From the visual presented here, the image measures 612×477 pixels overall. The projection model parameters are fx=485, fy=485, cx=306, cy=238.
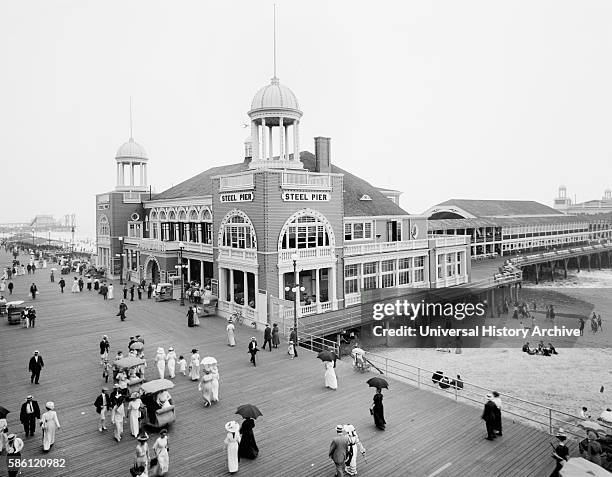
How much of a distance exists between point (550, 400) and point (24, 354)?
87.5ft

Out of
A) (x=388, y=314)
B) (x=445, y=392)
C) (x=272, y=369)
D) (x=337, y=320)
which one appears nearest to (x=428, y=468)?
(x=445, y=392)

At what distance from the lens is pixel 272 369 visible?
2136 cm

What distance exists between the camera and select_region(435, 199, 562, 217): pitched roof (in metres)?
85.2

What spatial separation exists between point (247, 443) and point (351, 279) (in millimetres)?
23430

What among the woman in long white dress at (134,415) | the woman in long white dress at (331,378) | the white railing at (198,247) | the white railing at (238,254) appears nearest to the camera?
the woman in long white dress at (134,415)

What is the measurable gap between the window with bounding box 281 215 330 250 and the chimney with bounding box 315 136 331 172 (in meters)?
7.23

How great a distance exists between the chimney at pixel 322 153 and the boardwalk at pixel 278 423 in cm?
1791

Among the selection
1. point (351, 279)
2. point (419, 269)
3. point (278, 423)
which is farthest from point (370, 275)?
point (278, 423)

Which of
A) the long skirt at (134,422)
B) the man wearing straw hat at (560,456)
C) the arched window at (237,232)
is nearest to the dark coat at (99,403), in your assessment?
the long skirt at (134,422)

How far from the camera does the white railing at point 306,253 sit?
31.0m

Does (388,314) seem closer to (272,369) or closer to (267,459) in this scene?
(272,369)

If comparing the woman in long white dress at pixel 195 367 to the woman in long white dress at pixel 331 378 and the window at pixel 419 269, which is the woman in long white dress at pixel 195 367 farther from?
the window at pixel 419 269

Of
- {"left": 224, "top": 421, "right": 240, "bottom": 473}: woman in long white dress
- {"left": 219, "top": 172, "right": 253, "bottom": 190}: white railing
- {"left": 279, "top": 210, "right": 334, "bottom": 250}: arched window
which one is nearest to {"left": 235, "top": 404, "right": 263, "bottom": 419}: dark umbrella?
{"left": 224, "top": 421, "right": 240, "bottom": 473}: woman in long white dress

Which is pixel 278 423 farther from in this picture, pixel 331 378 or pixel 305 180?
pixel 305 180
